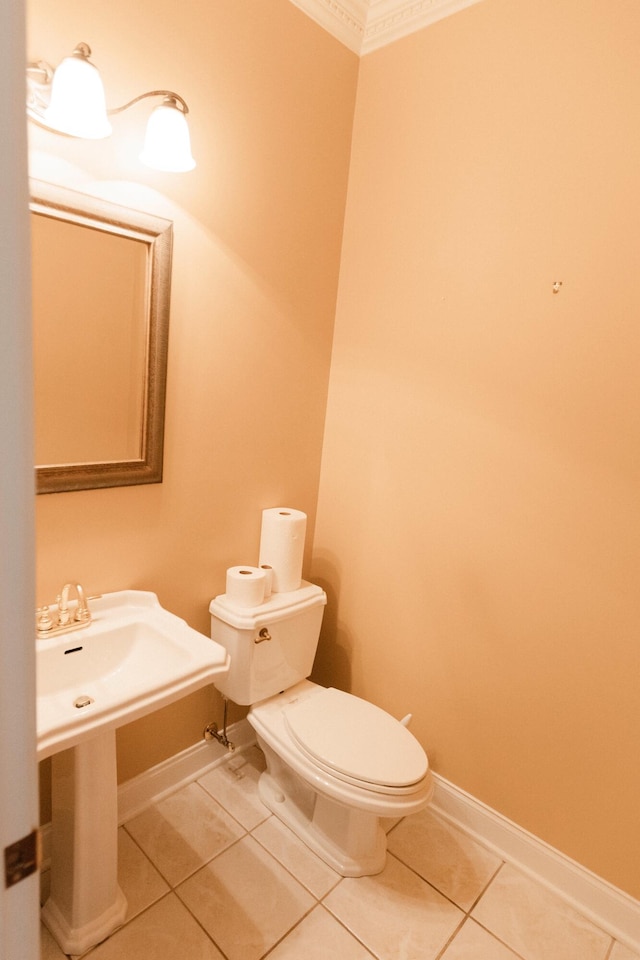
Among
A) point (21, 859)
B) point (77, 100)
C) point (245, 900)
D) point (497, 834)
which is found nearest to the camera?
point (21, 859)

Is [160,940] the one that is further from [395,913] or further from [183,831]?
[395,913]

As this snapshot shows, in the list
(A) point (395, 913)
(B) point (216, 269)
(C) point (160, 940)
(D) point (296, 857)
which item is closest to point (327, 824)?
(D) point (296, 857)

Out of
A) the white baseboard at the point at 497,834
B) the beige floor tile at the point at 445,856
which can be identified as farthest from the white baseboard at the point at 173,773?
the beige floor tile at the point at 445,856

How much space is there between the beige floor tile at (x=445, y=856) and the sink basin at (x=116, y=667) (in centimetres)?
97

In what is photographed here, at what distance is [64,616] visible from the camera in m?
1.32

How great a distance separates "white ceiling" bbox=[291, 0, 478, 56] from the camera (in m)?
1.61

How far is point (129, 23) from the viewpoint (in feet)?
4.13

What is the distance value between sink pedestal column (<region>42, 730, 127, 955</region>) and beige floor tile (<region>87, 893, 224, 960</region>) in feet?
0.11

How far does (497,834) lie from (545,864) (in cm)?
15

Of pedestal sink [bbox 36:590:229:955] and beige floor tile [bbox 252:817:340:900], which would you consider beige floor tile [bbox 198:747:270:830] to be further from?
pedestal sink [bbox 36:590:229:955]

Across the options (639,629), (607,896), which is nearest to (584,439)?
(639,629)

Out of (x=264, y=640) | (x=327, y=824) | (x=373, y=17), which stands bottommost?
(x=327, y=824)

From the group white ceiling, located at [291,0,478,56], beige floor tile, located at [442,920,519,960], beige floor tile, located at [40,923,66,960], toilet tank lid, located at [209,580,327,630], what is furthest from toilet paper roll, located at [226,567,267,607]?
white ceiling, located at [291,0,478,56]

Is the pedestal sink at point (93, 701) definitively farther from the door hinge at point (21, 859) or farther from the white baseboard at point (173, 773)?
the door hinge at point (21, 859)
